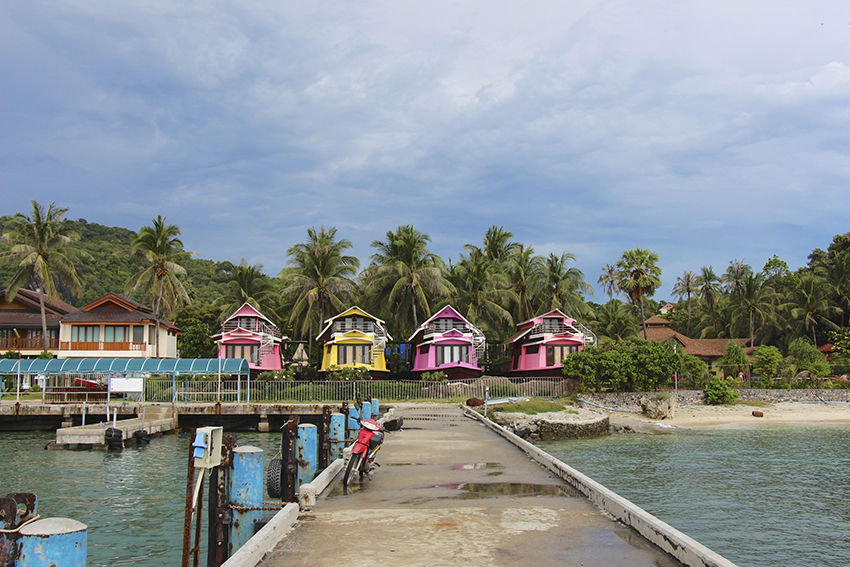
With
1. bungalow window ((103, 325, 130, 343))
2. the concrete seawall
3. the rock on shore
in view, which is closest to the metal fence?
the rock on shore

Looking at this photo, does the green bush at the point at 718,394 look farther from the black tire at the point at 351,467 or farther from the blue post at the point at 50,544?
the blue post at the point at 50,544

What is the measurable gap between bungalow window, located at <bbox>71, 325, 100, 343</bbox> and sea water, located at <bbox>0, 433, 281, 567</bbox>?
67.8 ft

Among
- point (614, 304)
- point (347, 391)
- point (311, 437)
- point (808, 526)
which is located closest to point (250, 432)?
point (347, 391)

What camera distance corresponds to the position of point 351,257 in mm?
56156

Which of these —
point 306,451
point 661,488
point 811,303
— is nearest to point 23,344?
point 306,451

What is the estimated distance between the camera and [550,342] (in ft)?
157

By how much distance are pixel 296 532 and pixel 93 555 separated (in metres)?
6.28

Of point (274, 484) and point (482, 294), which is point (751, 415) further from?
point (274, 484)

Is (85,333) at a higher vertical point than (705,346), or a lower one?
higher

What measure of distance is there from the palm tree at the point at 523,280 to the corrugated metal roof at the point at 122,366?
29.0 meters

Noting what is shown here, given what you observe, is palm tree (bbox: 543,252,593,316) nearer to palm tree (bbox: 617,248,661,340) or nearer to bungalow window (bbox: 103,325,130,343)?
palm tree (bbox: 617,248,661,340)

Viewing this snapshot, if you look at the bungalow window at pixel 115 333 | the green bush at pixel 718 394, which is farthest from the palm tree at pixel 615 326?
the bungalow window at pixel 115 333

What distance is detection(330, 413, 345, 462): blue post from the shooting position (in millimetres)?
14234

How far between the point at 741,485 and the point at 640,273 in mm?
43598
